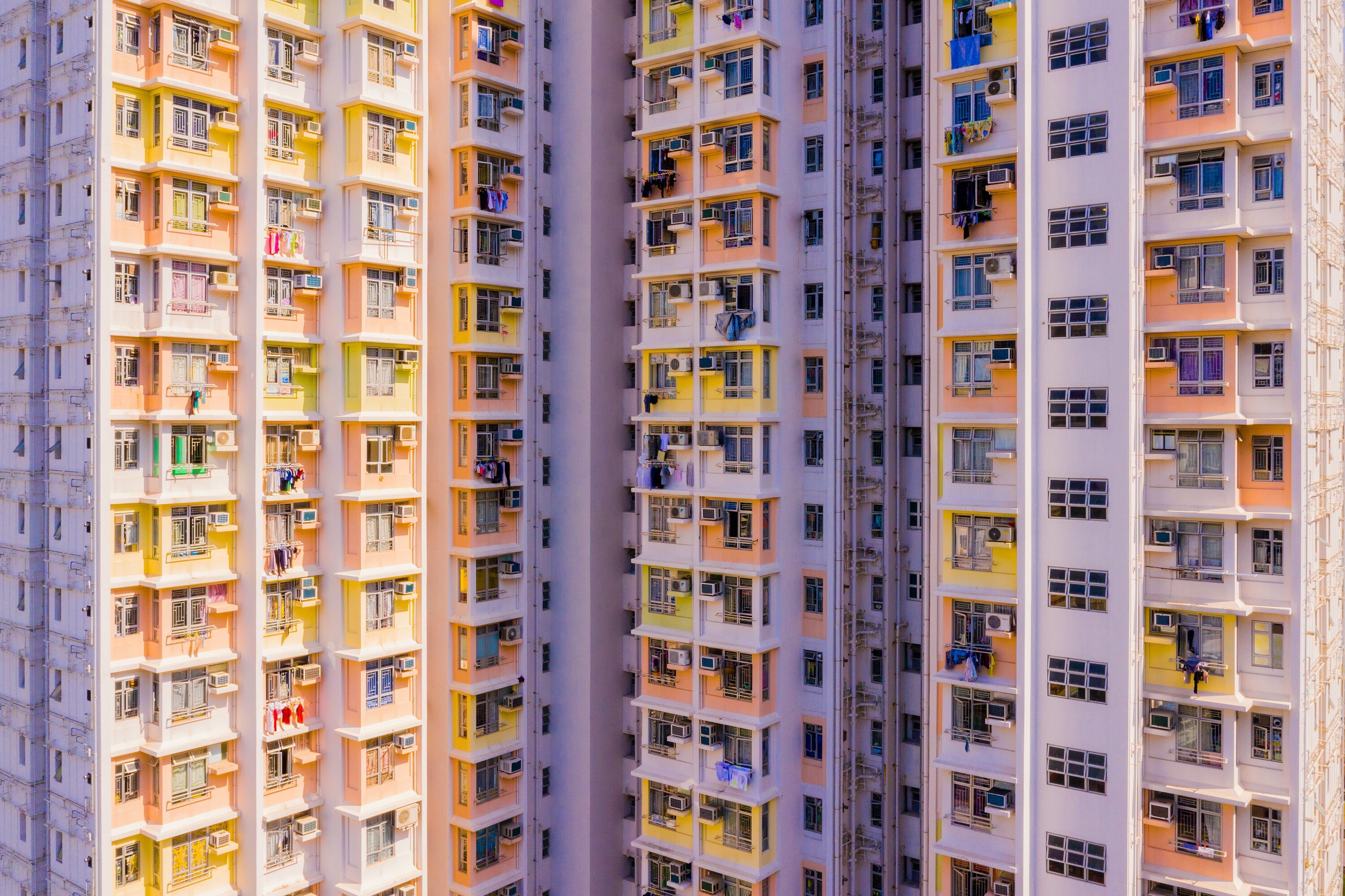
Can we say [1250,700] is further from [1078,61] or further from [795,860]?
[1078,61]

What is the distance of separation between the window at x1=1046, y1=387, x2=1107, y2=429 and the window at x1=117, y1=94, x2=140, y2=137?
1974 cm

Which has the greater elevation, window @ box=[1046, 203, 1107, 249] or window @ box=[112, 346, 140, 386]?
window @ box=[1046, 203, 1107, 249]

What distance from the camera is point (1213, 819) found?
1972 cm

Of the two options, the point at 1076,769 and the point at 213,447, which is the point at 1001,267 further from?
the point at 213,447

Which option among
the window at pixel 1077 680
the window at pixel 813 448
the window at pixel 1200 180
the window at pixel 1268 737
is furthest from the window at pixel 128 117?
the window at pixel 1268 737

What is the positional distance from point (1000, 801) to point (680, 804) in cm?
775

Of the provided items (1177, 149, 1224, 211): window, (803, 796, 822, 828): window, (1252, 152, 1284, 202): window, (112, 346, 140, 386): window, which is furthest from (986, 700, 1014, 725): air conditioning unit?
(112, 346, 140, 386): window

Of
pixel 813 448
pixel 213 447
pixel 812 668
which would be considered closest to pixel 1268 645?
pixel 812 668

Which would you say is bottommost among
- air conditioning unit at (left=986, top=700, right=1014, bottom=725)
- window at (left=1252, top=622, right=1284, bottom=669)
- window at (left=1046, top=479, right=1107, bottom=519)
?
air conditioning unit at (left=986, top=700, right=1014, bottom=725)

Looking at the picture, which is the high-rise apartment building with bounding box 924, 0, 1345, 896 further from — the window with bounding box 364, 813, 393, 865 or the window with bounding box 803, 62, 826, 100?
the window with bounding box 364, 813, 393, 865

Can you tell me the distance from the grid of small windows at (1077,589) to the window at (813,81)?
41.3 ft

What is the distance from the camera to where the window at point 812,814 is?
960 inches

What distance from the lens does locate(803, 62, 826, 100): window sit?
24594 mm

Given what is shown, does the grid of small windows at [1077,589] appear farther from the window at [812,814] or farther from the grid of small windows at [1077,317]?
the window at [812,814]
